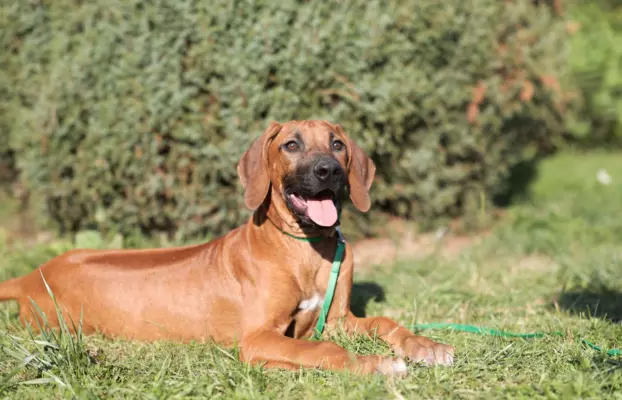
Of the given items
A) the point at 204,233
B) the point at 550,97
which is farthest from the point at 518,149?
the point at 204,233

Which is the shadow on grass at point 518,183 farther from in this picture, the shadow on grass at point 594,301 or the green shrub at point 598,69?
the shadow on grass at point 594,301

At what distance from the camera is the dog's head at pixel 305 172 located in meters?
3.93

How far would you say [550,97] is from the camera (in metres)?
8.36

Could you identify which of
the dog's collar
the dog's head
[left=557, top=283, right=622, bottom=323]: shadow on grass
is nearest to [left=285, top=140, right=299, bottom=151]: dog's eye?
the dog's head

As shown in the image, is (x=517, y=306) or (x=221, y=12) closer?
(x=517, y=306)

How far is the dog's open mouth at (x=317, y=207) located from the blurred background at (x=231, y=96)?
90.0 inches

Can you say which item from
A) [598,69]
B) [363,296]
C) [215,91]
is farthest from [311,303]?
[598,69]

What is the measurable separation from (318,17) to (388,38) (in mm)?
787

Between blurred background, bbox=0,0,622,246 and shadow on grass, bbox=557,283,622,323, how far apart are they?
50.4 inches

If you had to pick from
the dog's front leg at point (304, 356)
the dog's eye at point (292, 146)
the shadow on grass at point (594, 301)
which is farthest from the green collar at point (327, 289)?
the shadow on grass at point (594, 301)

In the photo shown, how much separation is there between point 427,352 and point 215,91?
3.62 meters

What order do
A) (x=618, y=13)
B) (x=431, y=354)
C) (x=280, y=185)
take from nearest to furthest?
1. (x=431, y=354)
2. (x=280, y=185)
3. (x=618, y=13)

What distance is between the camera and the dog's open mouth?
12.9ft

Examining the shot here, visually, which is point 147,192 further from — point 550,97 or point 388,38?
point 550,97
